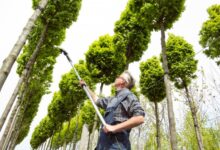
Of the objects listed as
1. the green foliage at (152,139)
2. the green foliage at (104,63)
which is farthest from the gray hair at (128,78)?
the green foliage at (152,139)

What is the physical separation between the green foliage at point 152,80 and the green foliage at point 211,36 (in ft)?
11.9

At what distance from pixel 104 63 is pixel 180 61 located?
5.09 meters

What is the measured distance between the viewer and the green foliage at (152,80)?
15.6 m

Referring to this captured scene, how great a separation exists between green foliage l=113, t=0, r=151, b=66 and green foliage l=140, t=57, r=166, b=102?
53.3 inches

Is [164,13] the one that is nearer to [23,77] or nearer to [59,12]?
[59,12]

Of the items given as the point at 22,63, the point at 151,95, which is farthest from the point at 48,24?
the point at 151,95

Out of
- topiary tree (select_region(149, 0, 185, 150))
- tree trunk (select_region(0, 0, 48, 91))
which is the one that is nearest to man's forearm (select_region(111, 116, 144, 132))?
tree trunk (select_region(0, 0, 48, 91))

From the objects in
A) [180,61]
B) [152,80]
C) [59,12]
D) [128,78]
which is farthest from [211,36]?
[128,78]

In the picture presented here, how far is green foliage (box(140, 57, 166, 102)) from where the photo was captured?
51.2 ft

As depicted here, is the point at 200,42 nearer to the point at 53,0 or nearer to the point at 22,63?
the point at 53,0

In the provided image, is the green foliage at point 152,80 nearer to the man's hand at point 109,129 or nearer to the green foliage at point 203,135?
the green foliage at point 203,135

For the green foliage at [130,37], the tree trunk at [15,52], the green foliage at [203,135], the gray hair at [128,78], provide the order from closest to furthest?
1. the gray hair at [128,78]
2. the tree trunk at [15,52]
3. the green foliage at [130,37]
4. the green foliage at [203,135]

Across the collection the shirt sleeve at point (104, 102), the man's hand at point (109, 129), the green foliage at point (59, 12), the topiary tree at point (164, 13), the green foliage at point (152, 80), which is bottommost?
the man's hand at point (109, 129)

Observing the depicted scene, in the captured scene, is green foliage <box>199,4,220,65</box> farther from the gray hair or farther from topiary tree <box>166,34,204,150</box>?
the gray hair
